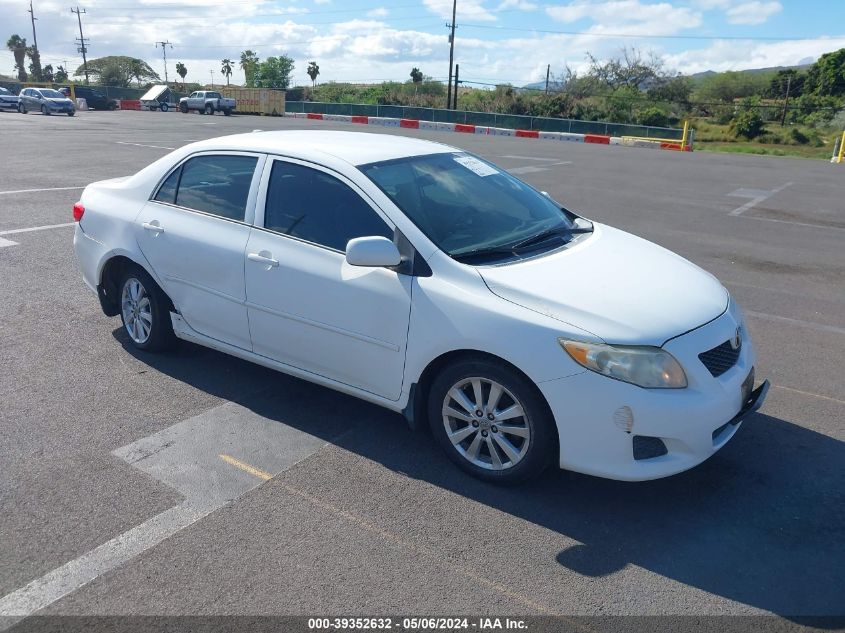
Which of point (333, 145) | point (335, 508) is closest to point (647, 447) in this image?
point (335, 508)

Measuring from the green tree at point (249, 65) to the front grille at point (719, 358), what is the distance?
4326 inches

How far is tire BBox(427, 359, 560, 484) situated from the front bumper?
106 mm

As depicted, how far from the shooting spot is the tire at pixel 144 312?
5215 millimetres

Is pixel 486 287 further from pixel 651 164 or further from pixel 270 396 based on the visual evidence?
pixel 651 164

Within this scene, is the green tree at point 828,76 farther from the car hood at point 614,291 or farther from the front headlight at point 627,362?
the front headlight at point 627,362

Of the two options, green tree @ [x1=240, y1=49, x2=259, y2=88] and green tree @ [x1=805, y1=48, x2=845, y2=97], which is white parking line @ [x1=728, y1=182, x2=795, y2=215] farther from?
green tree @ [x1=240, y1=49, x2=259, y2=88]

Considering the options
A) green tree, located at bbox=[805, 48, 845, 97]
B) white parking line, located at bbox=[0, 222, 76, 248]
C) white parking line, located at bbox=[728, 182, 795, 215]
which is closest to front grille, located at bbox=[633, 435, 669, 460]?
white parking line, located at bbox=[0, 222, 76, 248]

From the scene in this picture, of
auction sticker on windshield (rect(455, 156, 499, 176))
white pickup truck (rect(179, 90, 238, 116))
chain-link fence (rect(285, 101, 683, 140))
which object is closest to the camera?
auction sticker on windshield (rect(455, 156, 499, 176))

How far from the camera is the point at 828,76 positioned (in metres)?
60.1

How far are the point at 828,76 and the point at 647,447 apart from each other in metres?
68.4

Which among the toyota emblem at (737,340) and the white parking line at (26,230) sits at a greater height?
the toyota emblem at (737,340)

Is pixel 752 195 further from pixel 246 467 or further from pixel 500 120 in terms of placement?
pixel 500 120

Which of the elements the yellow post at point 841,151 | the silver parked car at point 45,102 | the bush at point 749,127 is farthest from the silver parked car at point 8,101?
the yellow post at point 841,151

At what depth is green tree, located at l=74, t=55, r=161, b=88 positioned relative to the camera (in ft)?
320
